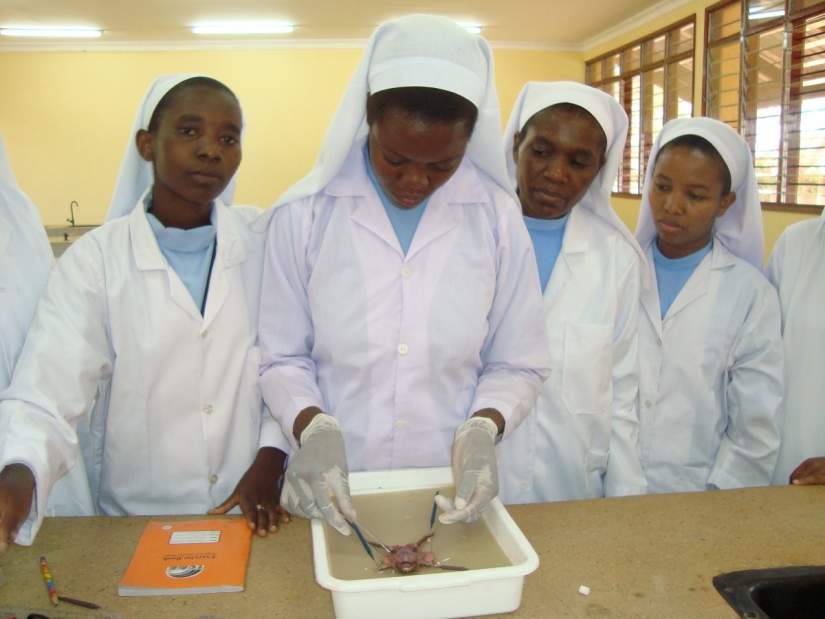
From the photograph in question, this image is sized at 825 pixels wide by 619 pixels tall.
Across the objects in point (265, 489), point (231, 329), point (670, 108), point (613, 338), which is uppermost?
point (670, 108)

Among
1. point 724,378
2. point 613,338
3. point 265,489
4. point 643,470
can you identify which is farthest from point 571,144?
point 265,489

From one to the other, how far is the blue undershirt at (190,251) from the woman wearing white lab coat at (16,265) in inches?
9.2

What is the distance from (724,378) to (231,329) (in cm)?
123

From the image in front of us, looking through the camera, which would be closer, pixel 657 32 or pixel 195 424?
pixel 195 424

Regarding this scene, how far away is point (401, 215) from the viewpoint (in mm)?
1305

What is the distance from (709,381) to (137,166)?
1480 millimetres

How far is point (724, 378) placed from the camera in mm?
1636

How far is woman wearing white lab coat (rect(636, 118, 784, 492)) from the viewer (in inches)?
62.1

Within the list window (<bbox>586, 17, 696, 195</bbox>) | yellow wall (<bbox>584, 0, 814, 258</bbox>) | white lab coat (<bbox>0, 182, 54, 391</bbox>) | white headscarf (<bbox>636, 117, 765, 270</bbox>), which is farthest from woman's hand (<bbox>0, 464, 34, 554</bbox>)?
window (<bbox>586, 17, 696, 195</bbox>)

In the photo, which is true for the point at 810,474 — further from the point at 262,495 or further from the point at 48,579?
the point at 48,579

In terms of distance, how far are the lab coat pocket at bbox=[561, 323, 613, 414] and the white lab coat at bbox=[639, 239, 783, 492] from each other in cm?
19

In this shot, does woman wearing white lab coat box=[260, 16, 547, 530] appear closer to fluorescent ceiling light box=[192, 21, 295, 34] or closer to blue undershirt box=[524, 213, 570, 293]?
blue undershirt box=[524, 213, 570, 293]

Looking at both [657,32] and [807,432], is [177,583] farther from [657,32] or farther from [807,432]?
[657,32]

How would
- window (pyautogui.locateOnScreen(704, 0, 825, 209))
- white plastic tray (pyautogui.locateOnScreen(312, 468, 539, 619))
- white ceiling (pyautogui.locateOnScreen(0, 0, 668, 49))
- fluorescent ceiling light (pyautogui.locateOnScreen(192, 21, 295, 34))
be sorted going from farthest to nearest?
fluorescent ceiling light (pyautogui.locateOnScreen(192, 21, 295, 34))
white ceiling (pyautogui.locateOnScreen(0, 0, 668, 49))
window (pyautogui.locateOnScreen(704, 0, 825, 209))
white plastic tray (pyautogui.locateOnScreen(312, 468, 539, 619))
